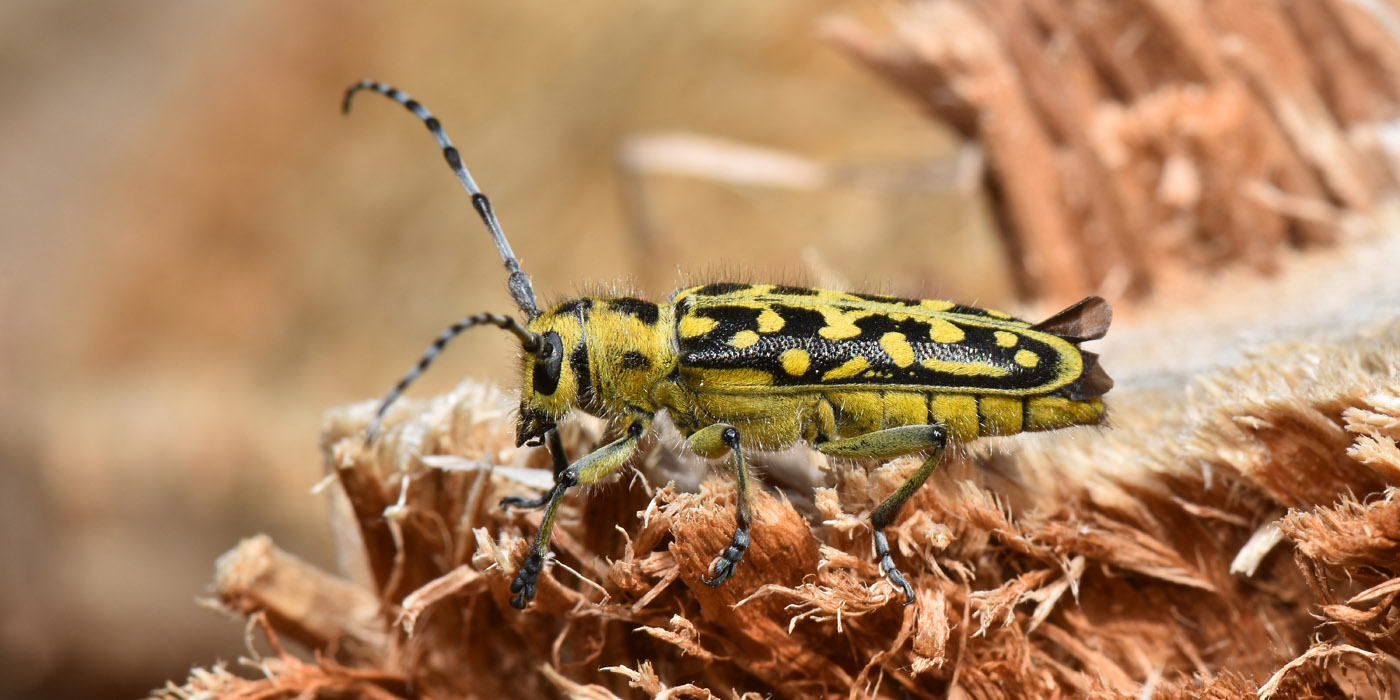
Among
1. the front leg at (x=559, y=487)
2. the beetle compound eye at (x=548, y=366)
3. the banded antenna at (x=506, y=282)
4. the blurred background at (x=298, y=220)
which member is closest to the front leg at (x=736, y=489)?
the front leg at (x=559, y=487)

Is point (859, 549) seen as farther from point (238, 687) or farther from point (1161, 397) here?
point (238, 687)

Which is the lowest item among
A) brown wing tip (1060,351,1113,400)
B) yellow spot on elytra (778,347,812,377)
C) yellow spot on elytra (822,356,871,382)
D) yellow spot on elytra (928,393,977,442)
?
brown wing tip (1060,351,1113,400)

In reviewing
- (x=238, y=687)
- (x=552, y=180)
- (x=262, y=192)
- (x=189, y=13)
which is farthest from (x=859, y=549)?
(x=189, y=13)

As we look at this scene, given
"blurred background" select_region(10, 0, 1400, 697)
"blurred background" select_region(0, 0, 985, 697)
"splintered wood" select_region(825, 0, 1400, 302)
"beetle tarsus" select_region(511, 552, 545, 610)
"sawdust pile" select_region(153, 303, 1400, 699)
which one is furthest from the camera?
"blurred background" select_region(0, 0, 985, 697)

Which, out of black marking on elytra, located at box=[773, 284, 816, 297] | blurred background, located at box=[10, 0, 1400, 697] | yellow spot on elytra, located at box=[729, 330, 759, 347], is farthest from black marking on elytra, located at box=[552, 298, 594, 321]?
blurred background, located at box=[10, 0, 1400, 697]

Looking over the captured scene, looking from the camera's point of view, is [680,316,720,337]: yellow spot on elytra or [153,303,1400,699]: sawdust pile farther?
[680,316,720,337]: yellow spot on elytra

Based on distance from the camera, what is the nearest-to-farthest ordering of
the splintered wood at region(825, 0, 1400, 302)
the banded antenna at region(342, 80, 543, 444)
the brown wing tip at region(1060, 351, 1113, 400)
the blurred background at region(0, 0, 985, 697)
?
1. the banded antenna at region(342, 80, 543, 444)
2. the brown wing tip at region(1060, 351, 1113, 400)
3. the splintered wood at region(825, 0, 1400, 302)
4. the blurred background at region(0, 0, 985, 697)

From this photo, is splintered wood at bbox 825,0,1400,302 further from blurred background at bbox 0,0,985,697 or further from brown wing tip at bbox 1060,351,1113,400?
brown wing tip at bbox 1060,351,1113,400

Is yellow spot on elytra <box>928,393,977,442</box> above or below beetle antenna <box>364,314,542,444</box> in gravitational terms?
below
